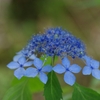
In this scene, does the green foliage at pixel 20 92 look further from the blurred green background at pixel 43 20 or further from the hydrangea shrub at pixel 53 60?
the blurred green background at pixel 43 20

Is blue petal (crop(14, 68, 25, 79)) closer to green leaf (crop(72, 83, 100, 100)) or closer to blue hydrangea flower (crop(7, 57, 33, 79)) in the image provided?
blue hydrangea flower (crop(7, 57, 33, 79))

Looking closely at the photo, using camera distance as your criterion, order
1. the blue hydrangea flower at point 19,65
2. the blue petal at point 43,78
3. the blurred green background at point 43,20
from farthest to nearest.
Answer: the blurred green background at point 43,20
the blue hydrangea flower at point 19,65
the blue petal at point 43,78

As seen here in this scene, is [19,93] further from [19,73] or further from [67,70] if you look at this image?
[67,70]

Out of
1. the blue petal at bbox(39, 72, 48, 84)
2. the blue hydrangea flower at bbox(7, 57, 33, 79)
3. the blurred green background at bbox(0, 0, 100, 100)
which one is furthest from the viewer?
the blurred green background at bbox(0, 0, 100, 100)

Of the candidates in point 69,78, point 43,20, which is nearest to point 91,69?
point 69,78

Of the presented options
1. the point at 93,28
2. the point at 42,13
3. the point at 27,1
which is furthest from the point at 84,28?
the point at 27,1

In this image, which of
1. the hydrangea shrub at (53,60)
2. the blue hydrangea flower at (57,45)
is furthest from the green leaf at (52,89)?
the blue hydrangea flower at (57,45)

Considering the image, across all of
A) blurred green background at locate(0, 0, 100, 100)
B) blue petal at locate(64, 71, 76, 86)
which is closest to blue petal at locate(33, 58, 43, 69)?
blue petal at locate(64, 71, 76, 86)
